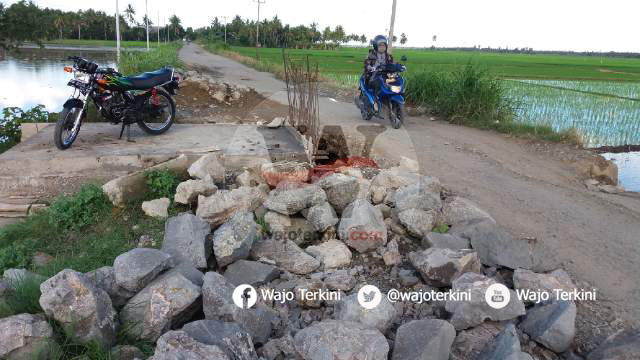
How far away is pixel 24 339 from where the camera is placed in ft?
7.83

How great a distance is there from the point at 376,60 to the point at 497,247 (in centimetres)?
512

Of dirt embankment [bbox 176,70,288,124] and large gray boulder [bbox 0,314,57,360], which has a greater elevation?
dirt embankment [bbox 176,70,288,124]

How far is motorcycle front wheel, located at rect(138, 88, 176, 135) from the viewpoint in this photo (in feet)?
20.5

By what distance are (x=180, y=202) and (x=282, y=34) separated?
64.4m

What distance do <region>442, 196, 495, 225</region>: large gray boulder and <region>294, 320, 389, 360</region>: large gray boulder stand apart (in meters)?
1.71

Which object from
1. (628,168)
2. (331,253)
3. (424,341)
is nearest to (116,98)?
(331,253)

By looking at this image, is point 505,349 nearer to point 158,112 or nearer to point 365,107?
point 158,112

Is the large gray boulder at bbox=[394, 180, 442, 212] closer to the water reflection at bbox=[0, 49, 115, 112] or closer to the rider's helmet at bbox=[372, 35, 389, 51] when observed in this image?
the rider's helmet at bbox=[372, 35, 389, 51]

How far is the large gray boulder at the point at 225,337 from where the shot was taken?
7.75ft

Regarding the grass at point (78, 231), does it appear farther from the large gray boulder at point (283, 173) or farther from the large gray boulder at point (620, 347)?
the large gray boulder at point (620, 347)

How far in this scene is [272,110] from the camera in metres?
9.45

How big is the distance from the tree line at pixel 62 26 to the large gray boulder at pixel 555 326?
24.3 ft

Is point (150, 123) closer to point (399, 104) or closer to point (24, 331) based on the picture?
point (399, 104)

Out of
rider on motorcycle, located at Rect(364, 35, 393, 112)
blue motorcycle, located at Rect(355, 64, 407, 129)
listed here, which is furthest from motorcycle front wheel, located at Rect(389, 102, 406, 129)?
rider on motorcycle, located at Rect(364, 35, 393, 112)
